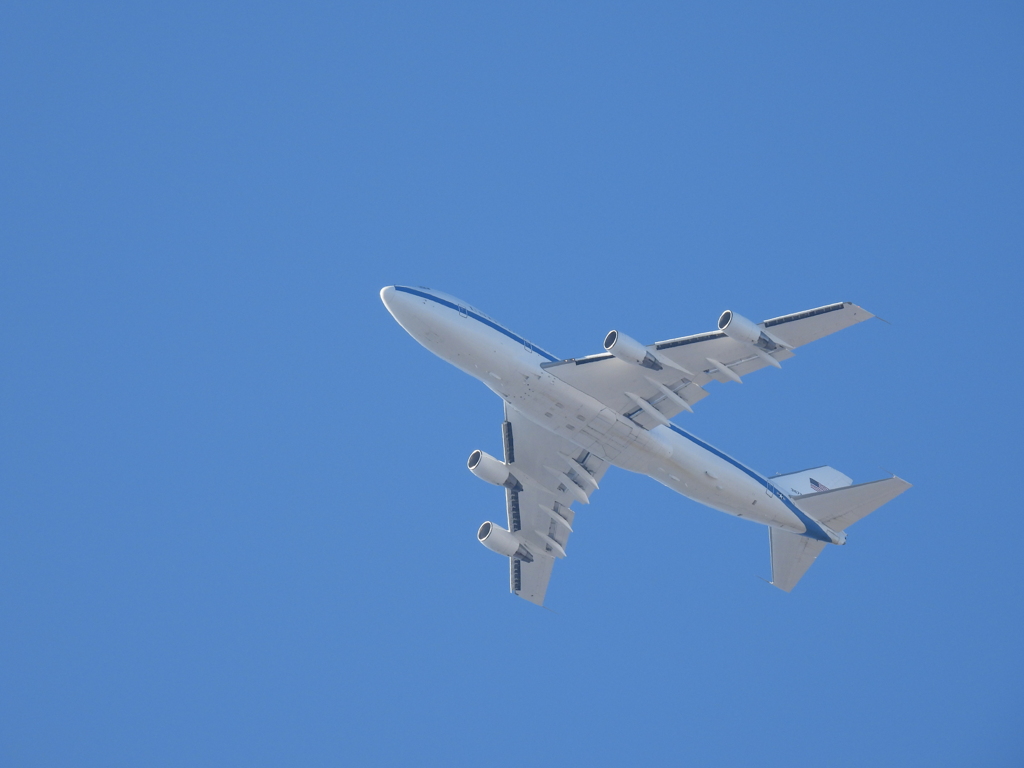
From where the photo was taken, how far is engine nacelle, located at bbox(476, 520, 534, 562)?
5044 centimetres

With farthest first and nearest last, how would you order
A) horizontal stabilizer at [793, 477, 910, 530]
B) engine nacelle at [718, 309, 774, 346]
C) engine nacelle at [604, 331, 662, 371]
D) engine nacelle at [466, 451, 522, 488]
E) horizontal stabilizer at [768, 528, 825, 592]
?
horizontal stabilizer at [768, 528, 825, 592] < engine nacelle at [466, 451, 522, 488] < horizontal stabilizer at [793, 477, 910, 530] < engine nacelle at [604, 331, 662, 371] < engine nacelle at [718, 309, 774, 346]

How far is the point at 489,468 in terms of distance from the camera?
47531 millimetres

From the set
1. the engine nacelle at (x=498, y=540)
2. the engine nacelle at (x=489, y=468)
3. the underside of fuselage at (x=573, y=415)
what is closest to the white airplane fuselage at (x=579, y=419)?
the underside of fuselage at (x=573, y=415)

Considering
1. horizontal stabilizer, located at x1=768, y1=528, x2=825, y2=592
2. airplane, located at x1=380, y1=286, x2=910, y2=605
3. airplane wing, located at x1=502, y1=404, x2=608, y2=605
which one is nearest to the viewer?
airplane, located at x1=380, y1=286, x2=910, y2=605

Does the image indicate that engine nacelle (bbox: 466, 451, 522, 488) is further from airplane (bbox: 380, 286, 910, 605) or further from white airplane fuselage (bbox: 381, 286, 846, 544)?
white airplane fuselage (bbox: 381, 286, 846, 544)

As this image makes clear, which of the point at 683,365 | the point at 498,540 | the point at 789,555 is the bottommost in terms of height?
the point at 498,540

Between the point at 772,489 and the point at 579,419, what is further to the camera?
the point at 772,489

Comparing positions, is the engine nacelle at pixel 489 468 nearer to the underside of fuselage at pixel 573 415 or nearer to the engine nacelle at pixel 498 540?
the engine nacelle at pixel 498 540

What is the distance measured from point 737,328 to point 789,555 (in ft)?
51.6

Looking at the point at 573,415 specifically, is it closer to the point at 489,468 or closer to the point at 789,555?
the point at 489,468

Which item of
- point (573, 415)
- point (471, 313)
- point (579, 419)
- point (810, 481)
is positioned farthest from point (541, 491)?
point (810, 481)

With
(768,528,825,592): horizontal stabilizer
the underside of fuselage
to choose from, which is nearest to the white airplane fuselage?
the underside of fuselage

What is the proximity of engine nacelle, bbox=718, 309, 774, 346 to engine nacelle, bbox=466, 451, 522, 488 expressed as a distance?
14490mm

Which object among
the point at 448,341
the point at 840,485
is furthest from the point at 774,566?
the point at 448,341
